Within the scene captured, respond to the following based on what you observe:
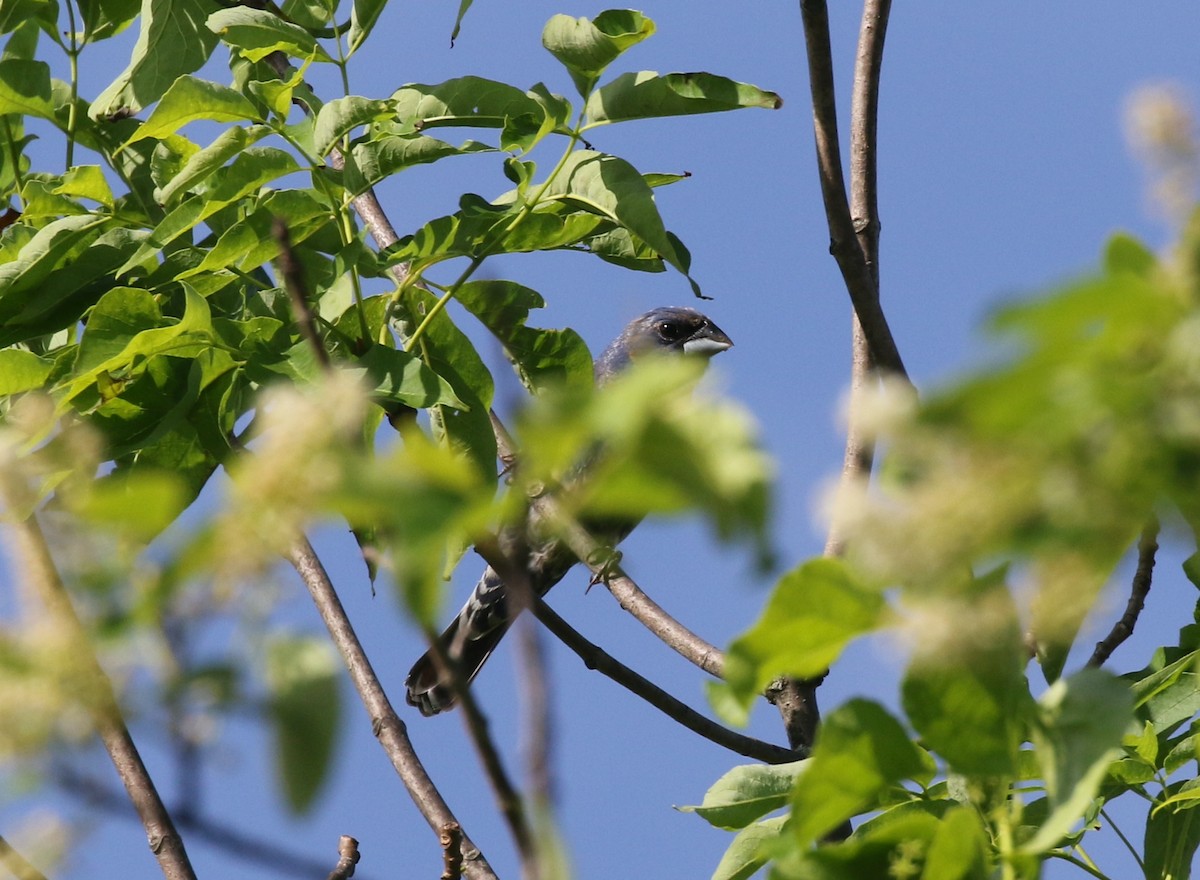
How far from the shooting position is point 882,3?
370 centimetres

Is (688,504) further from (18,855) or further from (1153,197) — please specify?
(18,855)

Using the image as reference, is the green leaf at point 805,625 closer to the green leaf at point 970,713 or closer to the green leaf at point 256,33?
the green leaf at point 970,713

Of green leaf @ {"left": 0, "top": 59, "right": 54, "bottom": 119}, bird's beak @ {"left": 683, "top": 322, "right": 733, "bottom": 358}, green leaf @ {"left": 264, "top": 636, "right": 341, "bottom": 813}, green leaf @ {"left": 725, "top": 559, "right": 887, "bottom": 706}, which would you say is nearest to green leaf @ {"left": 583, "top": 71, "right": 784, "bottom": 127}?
green leaf @ {"left": 0, "top": 59, "right": 54, "bottom": 119}

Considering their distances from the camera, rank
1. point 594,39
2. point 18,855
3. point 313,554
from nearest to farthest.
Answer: point 18,855, point 594,39, point 313,554

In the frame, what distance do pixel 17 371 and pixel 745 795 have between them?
1.67 metres

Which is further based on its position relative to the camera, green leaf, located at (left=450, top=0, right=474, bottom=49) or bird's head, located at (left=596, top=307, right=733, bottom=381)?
bird's head, located at (left=596, top=307, right=733, bottom=381)

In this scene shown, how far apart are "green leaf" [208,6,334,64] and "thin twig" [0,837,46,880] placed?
6.61 ft

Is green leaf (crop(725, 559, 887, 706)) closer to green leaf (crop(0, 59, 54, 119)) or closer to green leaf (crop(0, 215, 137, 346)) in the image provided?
green leaf (crop(0, 215, 137, 346))

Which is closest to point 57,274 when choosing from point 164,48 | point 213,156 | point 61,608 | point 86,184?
point 86,184

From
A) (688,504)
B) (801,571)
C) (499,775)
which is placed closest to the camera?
(688,504)

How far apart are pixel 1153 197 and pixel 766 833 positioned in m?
1.50

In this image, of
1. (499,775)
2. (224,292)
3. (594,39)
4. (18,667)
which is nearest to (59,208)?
(224,292)

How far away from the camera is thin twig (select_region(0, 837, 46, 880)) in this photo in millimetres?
1392

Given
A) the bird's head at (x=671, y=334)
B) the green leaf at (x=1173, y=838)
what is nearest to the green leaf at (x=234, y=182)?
the green leaf at (x=1173, y=838)
